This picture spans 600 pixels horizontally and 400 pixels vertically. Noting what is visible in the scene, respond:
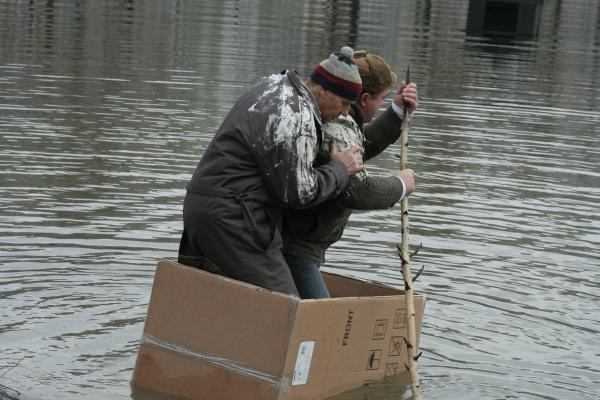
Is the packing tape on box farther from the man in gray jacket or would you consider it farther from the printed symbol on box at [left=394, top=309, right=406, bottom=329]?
the printed symbol on box at [left=394, top=309, right=406, bottom=329]

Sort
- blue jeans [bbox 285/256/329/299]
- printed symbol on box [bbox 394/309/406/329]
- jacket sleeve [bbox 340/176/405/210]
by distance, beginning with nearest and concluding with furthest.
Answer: jacket sleeve [bbox 340/176/405/210]
blue jeans [bbox 285/256/329/299]
printed symbol on box [bbox 394/309/406/329]

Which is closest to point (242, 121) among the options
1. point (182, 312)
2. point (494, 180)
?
point (182, 312)

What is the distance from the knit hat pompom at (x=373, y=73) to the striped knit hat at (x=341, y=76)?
428mm

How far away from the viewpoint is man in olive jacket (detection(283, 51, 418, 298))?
6223mm

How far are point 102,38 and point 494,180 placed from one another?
42.6 ft

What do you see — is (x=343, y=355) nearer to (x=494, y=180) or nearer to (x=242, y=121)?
→ (x=242, y=121)

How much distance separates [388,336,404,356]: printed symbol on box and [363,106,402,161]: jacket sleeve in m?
1.07

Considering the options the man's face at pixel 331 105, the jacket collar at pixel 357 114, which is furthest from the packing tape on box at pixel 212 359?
the jacket collar at pixel 357 114

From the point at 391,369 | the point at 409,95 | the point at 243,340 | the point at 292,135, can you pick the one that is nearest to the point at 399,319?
the point at 391,369

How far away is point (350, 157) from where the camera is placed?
6.12 m

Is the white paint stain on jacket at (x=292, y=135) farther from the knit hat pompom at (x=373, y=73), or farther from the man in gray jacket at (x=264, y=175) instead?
the knit hat pompom at (x=373, y=73)

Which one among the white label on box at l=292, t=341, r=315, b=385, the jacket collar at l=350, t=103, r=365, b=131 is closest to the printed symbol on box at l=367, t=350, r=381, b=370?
the white label on box at l=292, t=341, r=315, b=385

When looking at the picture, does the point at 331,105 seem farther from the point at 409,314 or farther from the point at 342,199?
the point at 409,314

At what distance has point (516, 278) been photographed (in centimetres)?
901
